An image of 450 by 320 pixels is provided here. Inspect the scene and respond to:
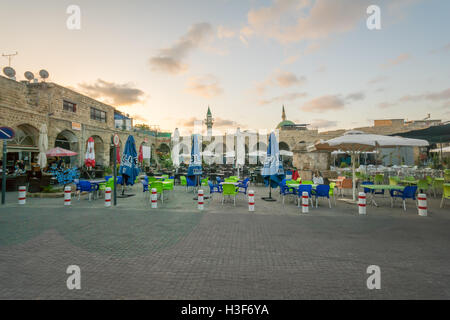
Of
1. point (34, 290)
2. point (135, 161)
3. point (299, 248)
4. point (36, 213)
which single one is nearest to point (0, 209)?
point (36, 213)

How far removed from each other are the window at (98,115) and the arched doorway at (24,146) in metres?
6.45

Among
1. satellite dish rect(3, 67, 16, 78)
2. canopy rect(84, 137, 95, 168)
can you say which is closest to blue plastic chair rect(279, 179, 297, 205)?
canopy rect(84, 137, 95, 168)

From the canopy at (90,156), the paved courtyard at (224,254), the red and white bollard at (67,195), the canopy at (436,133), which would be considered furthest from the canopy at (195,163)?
the canopy at (436,133)

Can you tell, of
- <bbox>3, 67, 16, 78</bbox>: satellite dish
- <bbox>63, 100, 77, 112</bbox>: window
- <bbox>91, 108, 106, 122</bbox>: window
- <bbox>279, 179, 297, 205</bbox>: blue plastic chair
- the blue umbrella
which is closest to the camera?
<bbox>279, 179, 297, 205</bbox>: blue plastic chair

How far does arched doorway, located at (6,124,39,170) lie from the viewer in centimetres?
1403

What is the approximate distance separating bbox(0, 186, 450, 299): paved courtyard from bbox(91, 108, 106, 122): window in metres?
16.9

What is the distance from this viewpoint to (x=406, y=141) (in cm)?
817

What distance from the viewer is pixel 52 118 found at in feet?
53.2

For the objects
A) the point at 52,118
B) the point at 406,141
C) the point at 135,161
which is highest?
the point at 52,118

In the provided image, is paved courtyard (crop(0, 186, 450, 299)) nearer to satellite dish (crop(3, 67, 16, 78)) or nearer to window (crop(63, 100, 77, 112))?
window (crop(63, 100, 77, 112))

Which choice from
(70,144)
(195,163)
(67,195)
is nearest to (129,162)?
(67,195)
